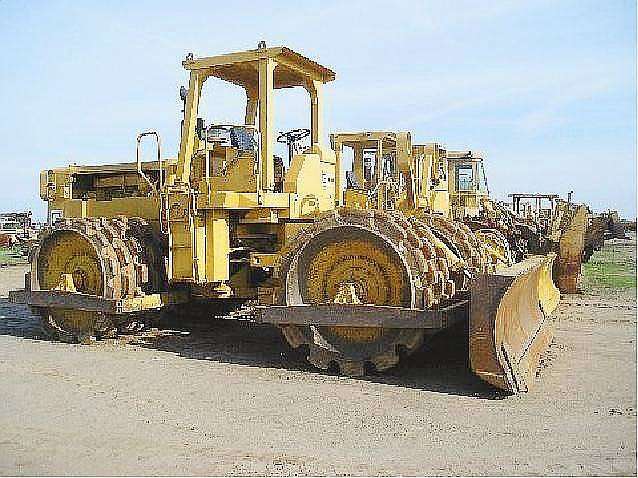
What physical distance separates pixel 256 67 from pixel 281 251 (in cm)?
219

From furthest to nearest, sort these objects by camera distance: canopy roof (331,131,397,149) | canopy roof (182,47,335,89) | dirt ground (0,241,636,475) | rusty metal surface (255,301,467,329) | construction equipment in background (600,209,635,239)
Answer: construction equipment in background (600,209,635,239), canopy roof (331,131,397,149), canopy roof (182,47,335,89), rusty metal surface (255,301,467,329), dirt ground (0,241,636,475)

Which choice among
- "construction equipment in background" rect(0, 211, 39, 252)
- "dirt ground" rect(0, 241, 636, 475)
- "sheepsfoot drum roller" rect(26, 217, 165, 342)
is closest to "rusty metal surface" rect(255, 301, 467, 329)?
"dirt ground" rect(0, 241, 636, 475)

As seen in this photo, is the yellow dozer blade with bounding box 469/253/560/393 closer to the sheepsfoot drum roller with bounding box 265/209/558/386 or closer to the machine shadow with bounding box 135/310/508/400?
the sheepsfoot drum roller with bounding box 265/209/558/386

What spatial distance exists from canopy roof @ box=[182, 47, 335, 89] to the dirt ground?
307 centimetres

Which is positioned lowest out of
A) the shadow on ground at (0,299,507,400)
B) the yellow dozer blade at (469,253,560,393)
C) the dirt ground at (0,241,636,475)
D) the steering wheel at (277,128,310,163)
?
the dirt ground at (0,241,636,475)

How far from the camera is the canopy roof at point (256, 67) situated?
749cm

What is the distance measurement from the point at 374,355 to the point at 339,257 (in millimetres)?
945

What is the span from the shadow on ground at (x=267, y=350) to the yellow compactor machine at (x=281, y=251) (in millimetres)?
259

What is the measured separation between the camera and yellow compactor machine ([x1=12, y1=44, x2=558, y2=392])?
6.02 metres

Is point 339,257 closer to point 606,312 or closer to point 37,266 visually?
point 37,266

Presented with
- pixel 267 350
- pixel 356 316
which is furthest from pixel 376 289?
pixel 267 350

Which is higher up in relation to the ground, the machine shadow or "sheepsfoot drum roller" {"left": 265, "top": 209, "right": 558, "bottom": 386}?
"sheepsfoot drum roller" {"left": 265, "top": 209, "right": 558, "bottom": 386}

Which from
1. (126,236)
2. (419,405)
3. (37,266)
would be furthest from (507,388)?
(37,266)

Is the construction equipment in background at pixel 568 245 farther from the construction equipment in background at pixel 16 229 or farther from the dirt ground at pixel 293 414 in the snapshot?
the construction equipment in background at pixel 16 229
